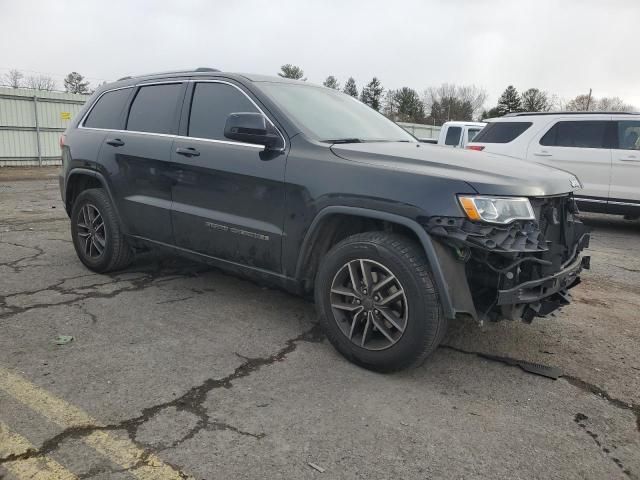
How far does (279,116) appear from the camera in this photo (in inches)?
150

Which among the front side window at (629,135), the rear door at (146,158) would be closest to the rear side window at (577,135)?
the front side window at (629,135)

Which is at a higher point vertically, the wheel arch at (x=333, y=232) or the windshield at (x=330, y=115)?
the windshield at (x=330, y=115)

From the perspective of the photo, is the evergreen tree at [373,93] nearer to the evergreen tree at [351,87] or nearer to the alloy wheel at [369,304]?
the evergreen tree at [351,87]

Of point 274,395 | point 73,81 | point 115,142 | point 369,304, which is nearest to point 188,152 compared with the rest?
point 115,142

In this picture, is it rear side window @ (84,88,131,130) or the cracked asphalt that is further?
rear side window @ (84,88,131,130)

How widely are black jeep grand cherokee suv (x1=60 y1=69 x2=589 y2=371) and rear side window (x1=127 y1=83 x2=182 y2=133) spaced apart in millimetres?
17

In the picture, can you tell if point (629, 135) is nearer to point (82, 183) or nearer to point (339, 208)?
point (339, 208)

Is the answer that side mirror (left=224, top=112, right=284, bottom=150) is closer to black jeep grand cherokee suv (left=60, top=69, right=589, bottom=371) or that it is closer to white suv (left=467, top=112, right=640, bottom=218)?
black jeep grand cherokee suv (left=60, top=69, right=589, bottom=371)

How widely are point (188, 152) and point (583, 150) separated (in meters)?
7.28

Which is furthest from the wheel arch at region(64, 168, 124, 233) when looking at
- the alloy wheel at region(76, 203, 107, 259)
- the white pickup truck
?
the white pickup truck

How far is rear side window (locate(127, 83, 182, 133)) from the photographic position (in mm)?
4555

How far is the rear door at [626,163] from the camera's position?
8.62 m

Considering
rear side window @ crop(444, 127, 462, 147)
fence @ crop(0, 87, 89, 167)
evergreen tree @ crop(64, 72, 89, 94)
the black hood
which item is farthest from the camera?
evergreen tree @ crop(64, 72, 89, 94)

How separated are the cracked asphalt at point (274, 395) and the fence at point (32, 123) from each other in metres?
16.7
